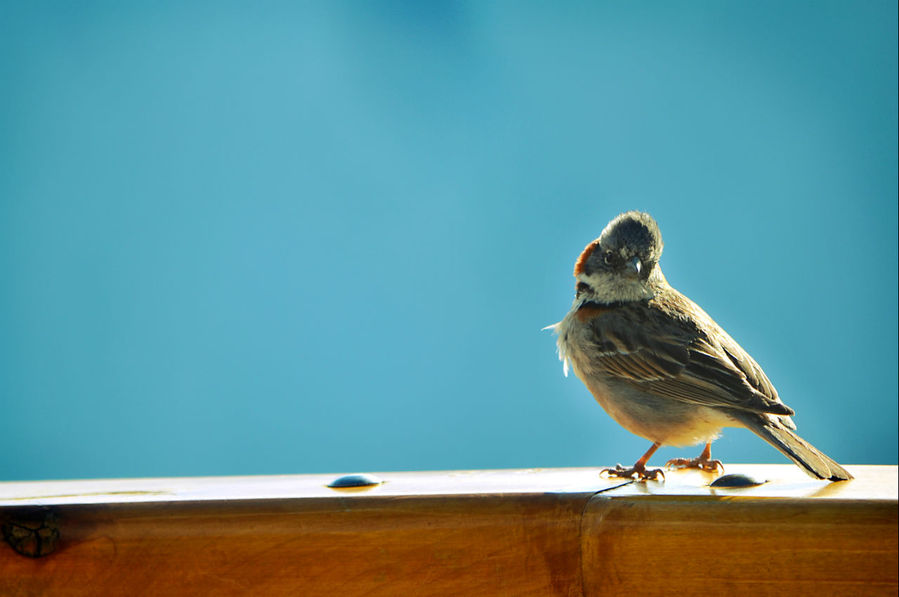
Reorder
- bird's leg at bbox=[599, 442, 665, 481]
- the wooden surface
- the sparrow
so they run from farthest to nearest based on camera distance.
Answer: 1. the sparrow
2. bird's leg at bbox=[599, 442, 665, 481]
3. the wooden surface

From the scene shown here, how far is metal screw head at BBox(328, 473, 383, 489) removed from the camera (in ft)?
4.26

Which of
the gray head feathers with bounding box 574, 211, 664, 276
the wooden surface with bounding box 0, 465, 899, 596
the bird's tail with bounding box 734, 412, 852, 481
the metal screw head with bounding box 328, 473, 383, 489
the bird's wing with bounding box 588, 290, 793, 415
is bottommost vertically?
the wooden surface with bounding box 0, 465, 899, 596

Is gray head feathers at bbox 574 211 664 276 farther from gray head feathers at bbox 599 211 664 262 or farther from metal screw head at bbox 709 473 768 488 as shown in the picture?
metal screw head at bbox 709 473 768 488

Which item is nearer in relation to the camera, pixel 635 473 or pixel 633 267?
pixel 635 473

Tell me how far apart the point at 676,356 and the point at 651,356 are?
2.2 inches

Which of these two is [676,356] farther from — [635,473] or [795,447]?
[795,447]

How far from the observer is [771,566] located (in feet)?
3.20

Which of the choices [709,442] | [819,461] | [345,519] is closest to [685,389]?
[709,442]

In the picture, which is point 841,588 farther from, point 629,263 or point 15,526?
point 629,263

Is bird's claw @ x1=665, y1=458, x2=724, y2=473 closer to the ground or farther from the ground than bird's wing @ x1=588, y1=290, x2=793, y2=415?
closer to the ground

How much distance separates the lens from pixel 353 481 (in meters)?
1.31

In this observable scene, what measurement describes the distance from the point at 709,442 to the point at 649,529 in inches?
37.8

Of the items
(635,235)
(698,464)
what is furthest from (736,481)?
(635,235)

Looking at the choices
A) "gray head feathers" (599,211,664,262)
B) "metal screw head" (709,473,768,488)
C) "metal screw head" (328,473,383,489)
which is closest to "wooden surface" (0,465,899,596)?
"metal screw head" (709,473,768,488)
